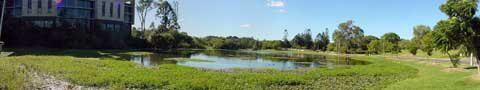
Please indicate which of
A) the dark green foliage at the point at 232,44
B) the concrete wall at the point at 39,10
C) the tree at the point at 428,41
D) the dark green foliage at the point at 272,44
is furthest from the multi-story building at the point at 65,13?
the dark green foliage at the point at 272,44

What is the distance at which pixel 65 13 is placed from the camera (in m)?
58.8

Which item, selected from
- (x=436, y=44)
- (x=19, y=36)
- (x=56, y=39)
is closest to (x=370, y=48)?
(x=436, y=44)

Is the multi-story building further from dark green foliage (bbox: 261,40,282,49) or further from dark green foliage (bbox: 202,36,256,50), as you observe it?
dark green foliage (bbox: 261,40,282,49)

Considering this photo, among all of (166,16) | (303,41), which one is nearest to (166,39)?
(166,16)

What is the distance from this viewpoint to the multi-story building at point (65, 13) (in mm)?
57906

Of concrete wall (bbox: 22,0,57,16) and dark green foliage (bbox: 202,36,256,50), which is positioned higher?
concrete wall (bbox: 22,0,57,16)

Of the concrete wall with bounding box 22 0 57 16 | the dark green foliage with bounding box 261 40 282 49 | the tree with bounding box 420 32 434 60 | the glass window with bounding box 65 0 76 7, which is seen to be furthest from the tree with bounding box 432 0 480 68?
the dark green foliage with bounding box 261 40 282 49

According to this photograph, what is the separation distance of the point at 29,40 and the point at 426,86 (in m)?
54.0

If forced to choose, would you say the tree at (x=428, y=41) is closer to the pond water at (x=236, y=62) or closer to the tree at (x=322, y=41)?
the pond water at (x=236, y=62)

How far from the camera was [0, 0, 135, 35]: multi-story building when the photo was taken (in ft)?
190

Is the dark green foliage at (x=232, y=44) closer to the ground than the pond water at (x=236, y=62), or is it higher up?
higher up

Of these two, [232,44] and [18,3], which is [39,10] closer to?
[18,3]

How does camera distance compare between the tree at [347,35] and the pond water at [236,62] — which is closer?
the pond water at [236,62]

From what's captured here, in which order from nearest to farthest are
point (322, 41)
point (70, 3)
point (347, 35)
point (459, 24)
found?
point (459, 24) → point (70, 3) → point (347, 35) → point (322, 41)
